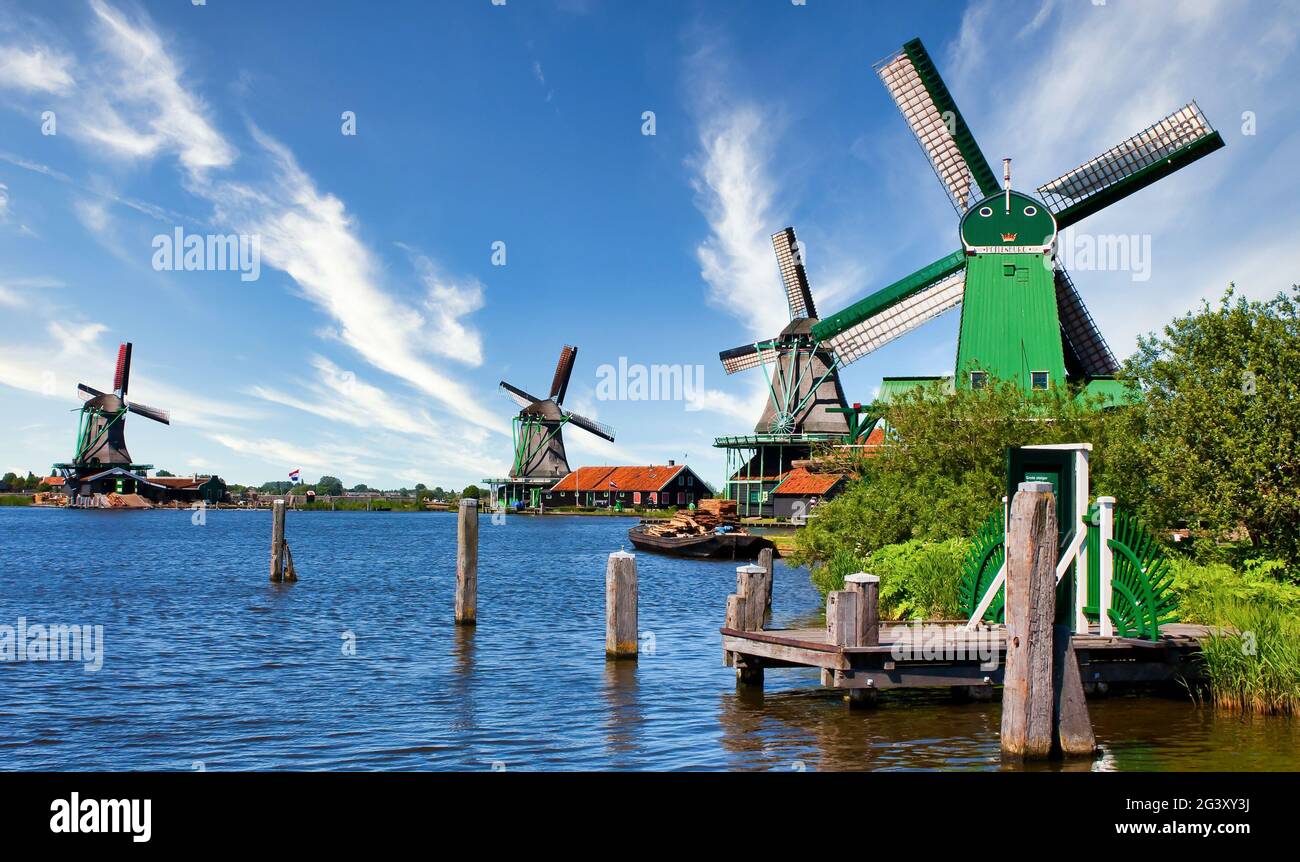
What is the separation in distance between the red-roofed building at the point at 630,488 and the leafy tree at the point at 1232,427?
10196cm

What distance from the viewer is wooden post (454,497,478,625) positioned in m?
24.4

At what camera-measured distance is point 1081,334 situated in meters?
48.8

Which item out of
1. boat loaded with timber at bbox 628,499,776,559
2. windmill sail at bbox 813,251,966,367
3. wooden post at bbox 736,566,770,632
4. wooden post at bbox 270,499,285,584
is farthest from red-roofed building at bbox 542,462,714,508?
wooden post at bbox 736,566,770,632

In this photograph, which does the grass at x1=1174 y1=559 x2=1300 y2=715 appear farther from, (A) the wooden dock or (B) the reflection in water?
(B) the reflection in water

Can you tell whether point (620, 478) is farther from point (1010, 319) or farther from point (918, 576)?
point (918, 576)

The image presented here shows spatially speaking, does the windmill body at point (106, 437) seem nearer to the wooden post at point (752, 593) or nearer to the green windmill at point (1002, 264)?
the green windmill at point (1002, 264)

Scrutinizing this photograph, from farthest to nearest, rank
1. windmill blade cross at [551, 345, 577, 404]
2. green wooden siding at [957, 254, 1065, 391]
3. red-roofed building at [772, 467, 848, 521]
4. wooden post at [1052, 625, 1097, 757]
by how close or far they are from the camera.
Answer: windmill blade cross at [551, 345, 577, 404], red-roofed building at [772, 467, 848, 521], green wooden siding at [957, 254, 1065, 391], wooden post at [1052, 625, 1097, 757]

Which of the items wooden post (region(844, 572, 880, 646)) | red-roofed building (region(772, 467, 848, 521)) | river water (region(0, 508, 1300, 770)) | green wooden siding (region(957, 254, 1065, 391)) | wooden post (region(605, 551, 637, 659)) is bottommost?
river water (region(0, 508, 1300, 770))

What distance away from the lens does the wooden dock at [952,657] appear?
559 inches

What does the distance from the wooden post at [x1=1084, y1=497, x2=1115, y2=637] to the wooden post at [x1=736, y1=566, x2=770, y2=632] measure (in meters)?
5.01

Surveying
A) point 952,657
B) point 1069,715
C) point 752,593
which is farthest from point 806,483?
point 1069,715
